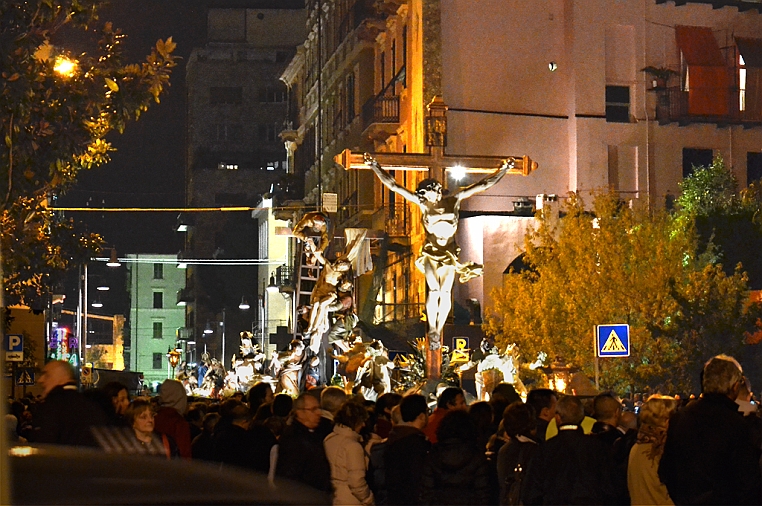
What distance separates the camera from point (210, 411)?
12.3 meters

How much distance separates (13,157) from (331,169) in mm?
46186

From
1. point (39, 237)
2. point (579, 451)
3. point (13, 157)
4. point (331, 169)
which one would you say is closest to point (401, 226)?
point (331, 169)

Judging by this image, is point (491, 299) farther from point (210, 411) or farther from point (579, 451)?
point (579, 451)

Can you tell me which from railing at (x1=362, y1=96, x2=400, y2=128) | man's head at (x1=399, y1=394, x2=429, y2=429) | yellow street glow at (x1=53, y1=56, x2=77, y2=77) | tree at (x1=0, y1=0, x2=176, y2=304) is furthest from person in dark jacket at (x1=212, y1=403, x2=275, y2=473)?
railing at (x1=362, y1=96, x2=400, y2=128)

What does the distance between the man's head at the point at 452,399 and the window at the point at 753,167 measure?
137 feet

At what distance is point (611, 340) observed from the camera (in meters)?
23.5

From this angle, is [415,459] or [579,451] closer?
[579,451]

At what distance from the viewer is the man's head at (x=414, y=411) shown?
979 cm

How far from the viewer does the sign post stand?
Answer: 23.4 meters

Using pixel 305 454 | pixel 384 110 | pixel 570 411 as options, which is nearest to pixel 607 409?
pixel 570 411

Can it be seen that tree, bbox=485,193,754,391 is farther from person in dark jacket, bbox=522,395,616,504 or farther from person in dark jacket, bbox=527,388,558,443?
person in dark jacket, bbox=522,395,616,504

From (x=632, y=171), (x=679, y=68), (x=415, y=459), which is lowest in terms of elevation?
(x=415, y=459)

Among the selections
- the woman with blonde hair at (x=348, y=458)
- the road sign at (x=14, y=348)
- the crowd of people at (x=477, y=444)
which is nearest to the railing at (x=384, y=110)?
the road sign at (x=14, y=348)

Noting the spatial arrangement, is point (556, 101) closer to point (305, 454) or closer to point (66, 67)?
point (66, 67)
